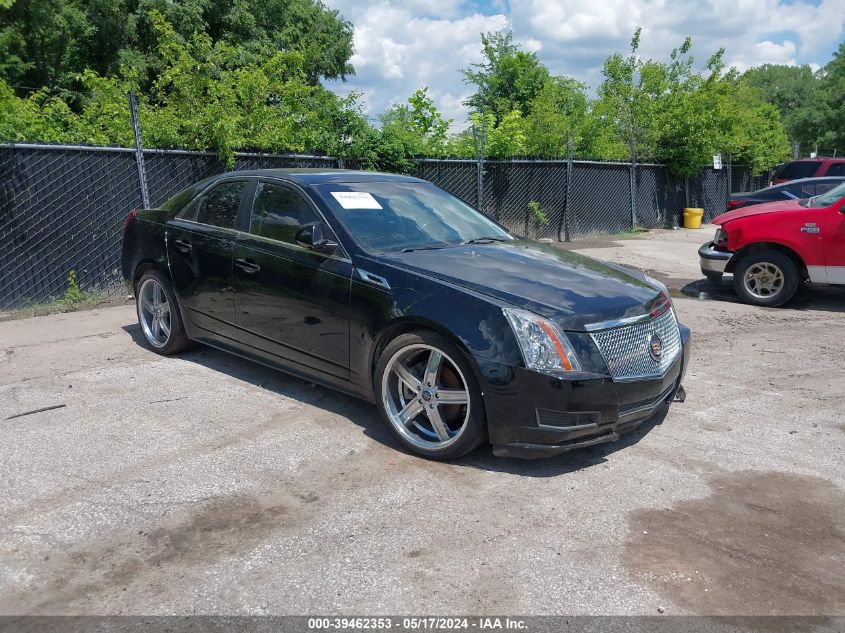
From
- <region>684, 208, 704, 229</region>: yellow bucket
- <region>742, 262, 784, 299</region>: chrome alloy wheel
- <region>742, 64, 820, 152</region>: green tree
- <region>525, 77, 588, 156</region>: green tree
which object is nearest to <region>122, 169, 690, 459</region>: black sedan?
<region>742, 262, 784, 299</region>: chrome alloy wheel

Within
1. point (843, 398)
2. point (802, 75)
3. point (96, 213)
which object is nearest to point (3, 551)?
point (843, 398)

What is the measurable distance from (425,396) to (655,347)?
1.40 metres

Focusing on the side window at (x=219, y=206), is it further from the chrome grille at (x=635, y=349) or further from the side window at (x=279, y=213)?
the chrome grille at (x=635, y=349)

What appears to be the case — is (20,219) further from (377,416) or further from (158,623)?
(158,623)

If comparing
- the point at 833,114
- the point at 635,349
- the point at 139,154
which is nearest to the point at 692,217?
the point at 139,154

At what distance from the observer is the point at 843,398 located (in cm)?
564

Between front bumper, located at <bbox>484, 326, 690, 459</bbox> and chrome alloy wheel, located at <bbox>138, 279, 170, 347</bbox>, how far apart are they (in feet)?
11.7

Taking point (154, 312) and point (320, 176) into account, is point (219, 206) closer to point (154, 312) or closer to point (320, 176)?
point (320, 176)

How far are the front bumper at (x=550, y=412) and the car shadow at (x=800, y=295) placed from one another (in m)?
6.30

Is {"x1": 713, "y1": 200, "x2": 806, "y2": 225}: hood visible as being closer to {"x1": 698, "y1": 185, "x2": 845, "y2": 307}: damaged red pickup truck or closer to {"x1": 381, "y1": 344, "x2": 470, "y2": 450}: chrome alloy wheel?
{"x1": 698, "y1": 185, "x2": 845, "y2": 307}: damaged red pickup truck

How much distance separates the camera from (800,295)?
9.92 meters

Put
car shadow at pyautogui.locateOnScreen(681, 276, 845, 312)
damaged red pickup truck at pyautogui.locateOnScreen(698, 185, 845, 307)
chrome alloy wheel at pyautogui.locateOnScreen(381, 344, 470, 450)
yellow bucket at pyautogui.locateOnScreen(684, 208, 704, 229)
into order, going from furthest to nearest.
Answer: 1. yellow bucket at pyautogui.locateOnScreen(684, 208, 704, 229)
2. car shadow at pyautogui.locateOnScreen(681, 276, 845, 312)
3. damaged red pickup truck at pyautogui.locateOnScreen(698, 185, 845, 307)
4. chrome alloy wheel at pyautogui.locateOnScreen(381, 344, 470, 450)

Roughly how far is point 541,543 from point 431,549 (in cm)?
52

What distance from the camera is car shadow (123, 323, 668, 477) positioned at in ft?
14.1
